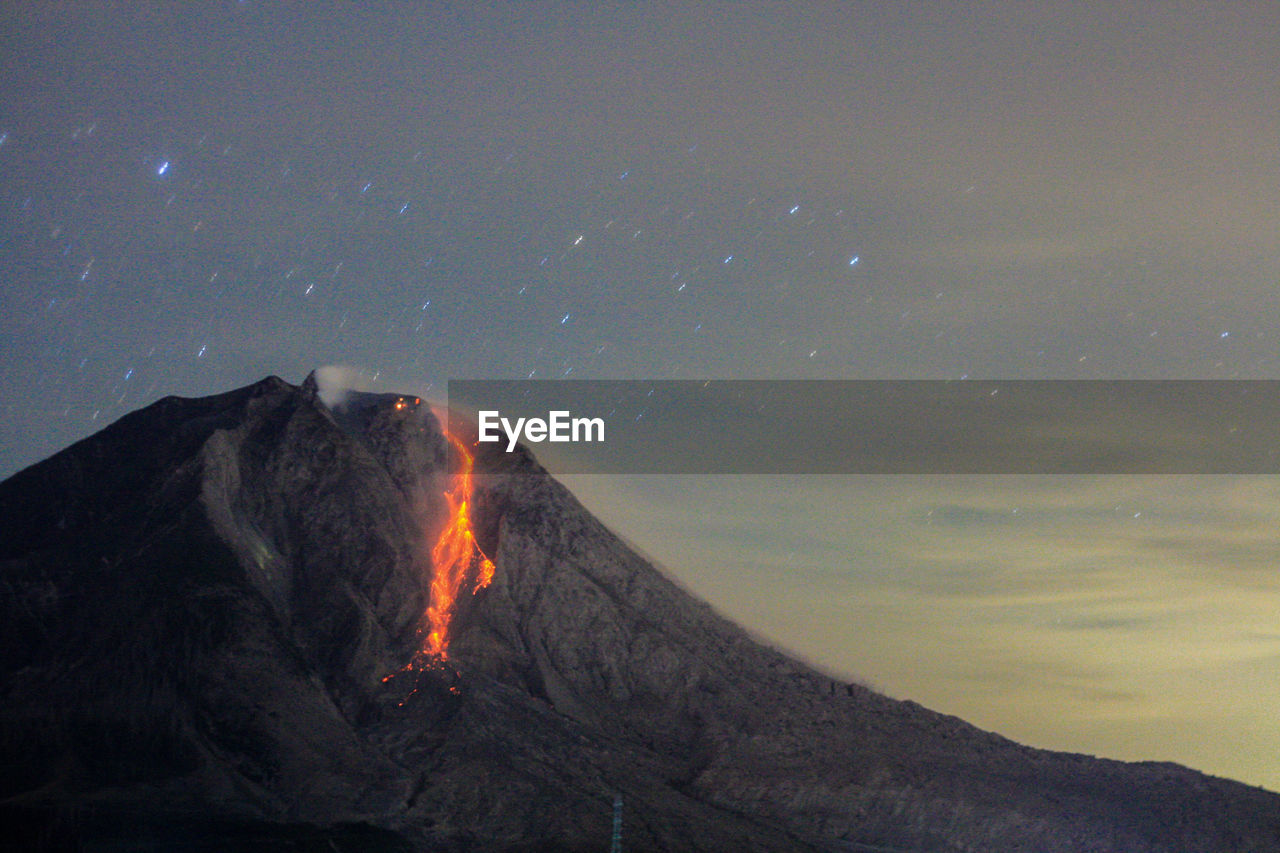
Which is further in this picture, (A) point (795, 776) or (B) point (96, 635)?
(A) point (795, 776)

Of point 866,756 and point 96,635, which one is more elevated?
point 96,635

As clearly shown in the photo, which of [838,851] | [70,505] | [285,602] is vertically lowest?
[838,851]

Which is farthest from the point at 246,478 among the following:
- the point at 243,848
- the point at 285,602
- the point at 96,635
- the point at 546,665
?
the point at 243,848

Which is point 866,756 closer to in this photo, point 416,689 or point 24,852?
point 416,689

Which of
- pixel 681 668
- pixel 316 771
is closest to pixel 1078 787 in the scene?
pixel 681 668

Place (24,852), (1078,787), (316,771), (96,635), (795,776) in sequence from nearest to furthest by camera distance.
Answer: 1. (24,852)
2. (316,771)
3. (96,635)
4. (795,776)
5. (1078,787)

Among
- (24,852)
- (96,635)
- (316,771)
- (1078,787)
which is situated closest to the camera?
(24,852)
